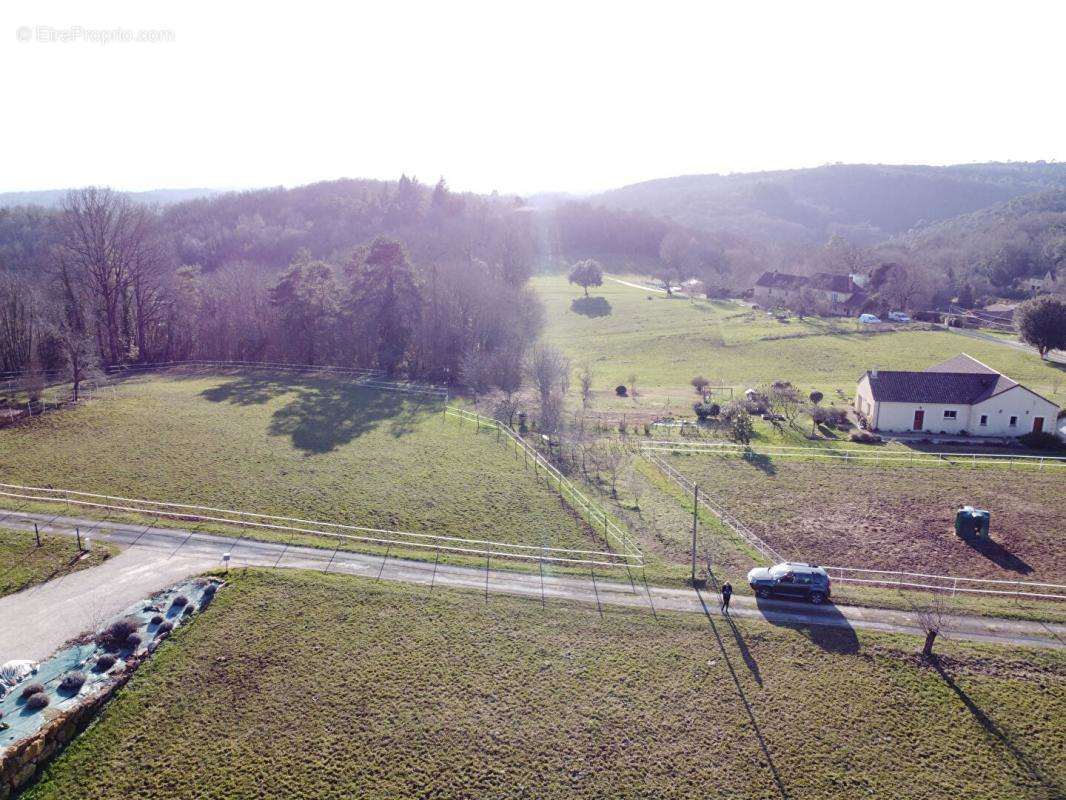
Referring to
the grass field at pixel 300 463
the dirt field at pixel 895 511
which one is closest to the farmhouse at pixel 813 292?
the dirt field at pixel 895 511

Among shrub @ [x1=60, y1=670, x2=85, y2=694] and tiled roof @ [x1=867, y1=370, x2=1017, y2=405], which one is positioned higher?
tiled roof @ [x1=867, y1=370, x2=1017, y2=405]

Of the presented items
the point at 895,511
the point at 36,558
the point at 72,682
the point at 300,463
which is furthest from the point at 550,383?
the point at 72,682

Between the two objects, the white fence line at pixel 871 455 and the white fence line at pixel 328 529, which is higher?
the white fence line at pixel 328 529

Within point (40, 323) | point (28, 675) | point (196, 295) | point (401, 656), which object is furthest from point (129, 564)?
point (196, 295)

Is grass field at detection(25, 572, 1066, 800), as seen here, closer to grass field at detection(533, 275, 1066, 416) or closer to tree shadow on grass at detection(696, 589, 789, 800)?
tree shadow on grass at detection(696, 589, 789, 800)

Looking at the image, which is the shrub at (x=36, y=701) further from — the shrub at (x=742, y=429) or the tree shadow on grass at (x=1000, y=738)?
the shrub at (x=742, y=429)

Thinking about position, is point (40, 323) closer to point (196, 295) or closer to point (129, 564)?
point (196, 295)

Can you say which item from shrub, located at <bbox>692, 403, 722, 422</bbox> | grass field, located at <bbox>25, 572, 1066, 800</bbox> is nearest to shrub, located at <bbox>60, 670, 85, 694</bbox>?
grass field, located at <bbox>25, 572, 1066, 800</bbox>
